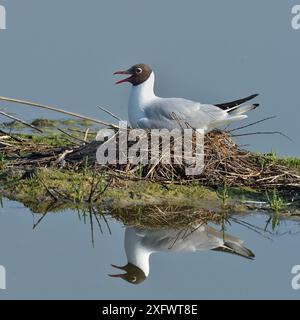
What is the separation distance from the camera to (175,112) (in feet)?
32.9

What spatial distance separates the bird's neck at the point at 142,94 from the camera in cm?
1041

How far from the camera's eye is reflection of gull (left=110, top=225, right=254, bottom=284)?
7581mm

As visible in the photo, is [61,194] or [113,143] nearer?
[61,194]

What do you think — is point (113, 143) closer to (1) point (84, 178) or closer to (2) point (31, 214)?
(1) point (84, 178)

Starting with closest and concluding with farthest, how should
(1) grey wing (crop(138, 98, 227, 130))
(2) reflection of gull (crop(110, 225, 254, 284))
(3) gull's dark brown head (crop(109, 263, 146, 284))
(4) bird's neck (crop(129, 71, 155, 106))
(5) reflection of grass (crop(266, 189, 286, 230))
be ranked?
1. (3) gull's dark brown head (crop(109, 263, 146, 284))
2. (2) reflection of gull (crop(110, 225, 254, 284))
3. (5) reflection of grass (crop(266, 189, 286, 230))
4. (1) grey wing (crop(138, 98, 227, 130))
5. (4) bird's neck (crop(129, 71, 155, 106))

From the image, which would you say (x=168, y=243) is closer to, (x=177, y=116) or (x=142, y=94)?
(x=177, y=116)

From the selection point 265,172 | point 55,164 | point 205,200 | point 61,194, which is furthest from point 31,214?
point 265,172

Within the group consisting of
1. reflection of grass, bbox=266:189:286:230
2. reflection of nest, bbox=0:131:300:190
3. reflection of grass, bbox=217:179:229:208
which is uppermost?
reflection of nest, bbox=0:131:300:190

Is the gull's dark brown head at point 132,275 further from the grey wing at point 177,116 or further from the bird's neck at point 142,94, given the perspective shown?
the bird's neck at point 142,94

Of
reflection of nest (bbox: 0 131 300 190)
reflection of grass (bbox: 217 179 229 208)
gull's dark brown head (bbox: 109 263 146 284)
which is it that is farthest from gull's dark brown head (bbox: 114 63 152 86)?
gull's dark brown head (bbox: 109 263 146 284)

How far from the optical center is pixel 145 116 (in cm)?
1016

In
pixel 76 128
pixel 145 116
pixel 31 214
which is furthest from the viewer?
pixel 76 128

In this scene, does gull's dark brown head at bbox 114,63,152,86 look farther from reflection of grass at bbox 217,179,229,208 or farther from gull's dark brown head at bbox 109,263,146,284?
gull's dark brown head at bbox 109,263,146,284

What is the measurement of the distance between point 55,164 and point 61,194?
645 millimetres
